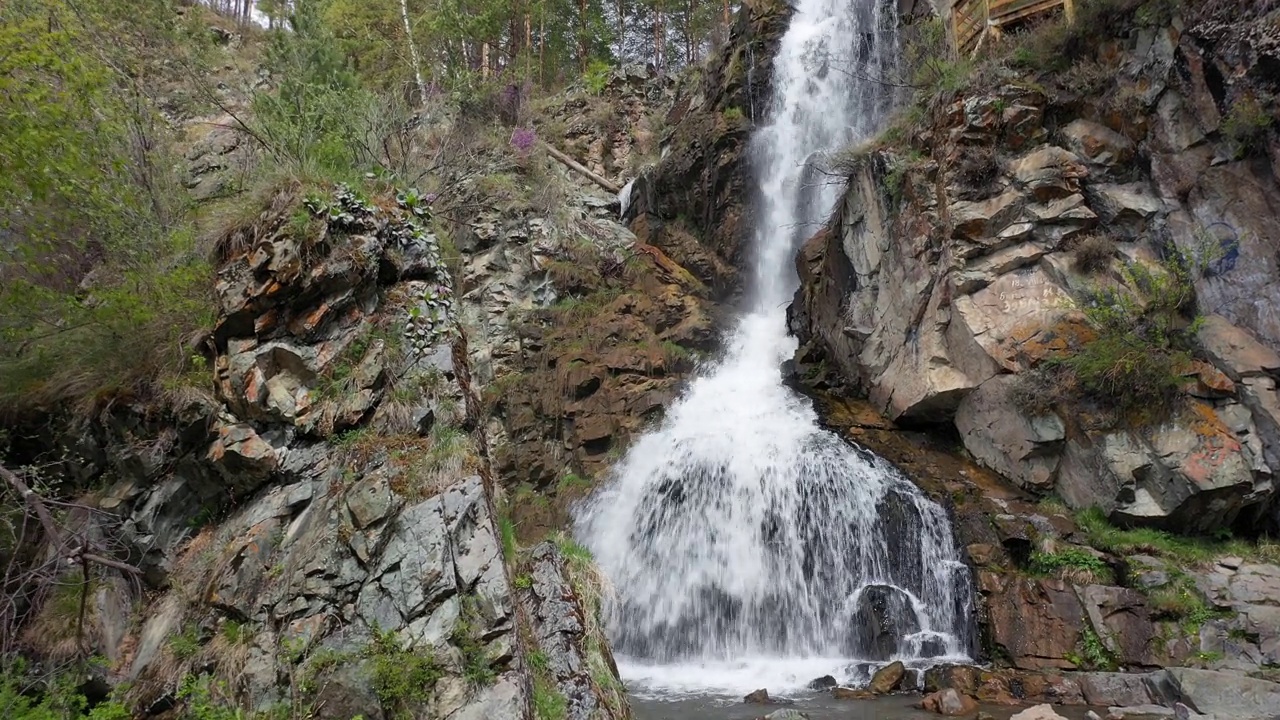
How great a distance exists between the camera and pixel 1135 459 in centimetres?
962

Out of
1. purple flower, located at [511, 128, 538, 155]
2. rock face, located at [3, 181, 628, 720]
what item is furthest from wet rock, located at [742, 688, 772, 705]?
purple flower, located at [511, 128, 538, 155]

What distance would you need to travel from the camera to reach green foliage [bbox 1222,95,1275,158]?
952cm

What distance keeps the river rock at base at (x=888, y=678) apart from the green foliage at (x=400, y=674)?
556 cm

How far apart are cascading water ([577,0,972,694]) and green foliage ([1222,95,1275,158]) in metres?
7.15

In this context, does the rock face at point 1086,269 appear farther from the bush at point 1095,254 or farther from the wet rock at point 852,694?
the wet rock at point 852,694

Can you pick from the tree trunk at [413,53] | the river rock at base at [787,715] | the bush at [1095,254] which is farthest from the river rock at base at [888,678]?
the tree trunk at [413,53]

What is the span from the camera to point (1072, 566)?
9.07 m

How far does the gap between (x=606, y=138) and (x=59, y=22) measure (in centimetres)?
1718

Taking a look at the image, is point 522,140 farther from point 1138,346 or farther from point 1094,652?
point 1094,652

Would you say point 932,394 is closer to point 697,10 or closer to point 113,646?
point 113,646

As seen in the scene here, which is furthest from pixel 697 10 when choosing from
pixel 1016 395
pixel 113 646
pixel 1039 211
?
pixel 113 646

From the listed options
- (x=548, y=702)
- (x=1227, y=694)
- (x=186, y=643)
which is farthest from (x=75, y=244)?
(x=1227, y=694)

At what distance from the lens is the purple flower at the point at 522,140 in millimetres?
21141

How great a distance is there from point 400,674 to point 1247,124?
42.8ft
